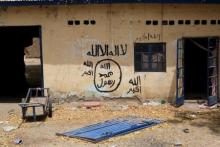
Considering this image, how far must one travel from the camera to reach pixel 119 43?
17.0 m

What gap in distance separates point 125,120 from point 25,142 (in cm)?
319

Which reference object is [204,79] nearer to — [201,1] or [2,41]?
[201,1]

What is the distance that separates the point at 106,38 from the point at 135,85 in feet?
Answer: 6.13

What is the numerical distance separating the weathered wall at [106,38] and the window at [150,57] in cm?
15

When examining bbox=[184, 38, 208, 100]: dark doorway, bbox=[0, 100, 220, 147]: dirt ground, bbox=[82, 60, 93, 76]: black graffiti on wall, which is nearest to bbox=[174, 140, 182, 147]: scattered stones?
bbox=[0, 100, 220, 147]: dirt ground

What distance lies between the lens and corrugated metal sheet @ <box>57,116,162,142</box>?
12766mm

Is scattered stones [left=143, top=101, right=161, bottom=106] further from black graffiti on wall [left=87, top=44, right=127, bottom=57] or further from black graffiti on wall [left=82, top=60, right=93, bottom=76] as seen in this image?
black graffiti on wall [left=82, top=60, right=93, bottom=76]

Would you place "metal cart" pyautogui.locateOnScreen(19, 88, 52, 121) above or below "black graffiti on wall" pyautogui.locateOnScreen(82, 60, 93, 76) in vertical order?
below

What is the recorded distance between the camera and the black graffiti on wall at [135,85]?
1703 centimetres

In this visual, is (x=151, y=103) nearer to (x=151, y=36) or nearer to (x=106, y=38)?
(x=151, y=36)

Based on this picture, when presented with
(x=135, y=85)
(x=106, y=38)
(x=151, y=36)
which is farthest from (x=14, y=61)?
(x=151, y=36)

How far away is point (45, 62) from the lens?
17.2 metres

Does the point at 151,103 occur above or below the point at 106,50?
below

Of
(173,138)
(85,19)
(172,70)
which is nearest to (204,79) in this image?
(172,70)
